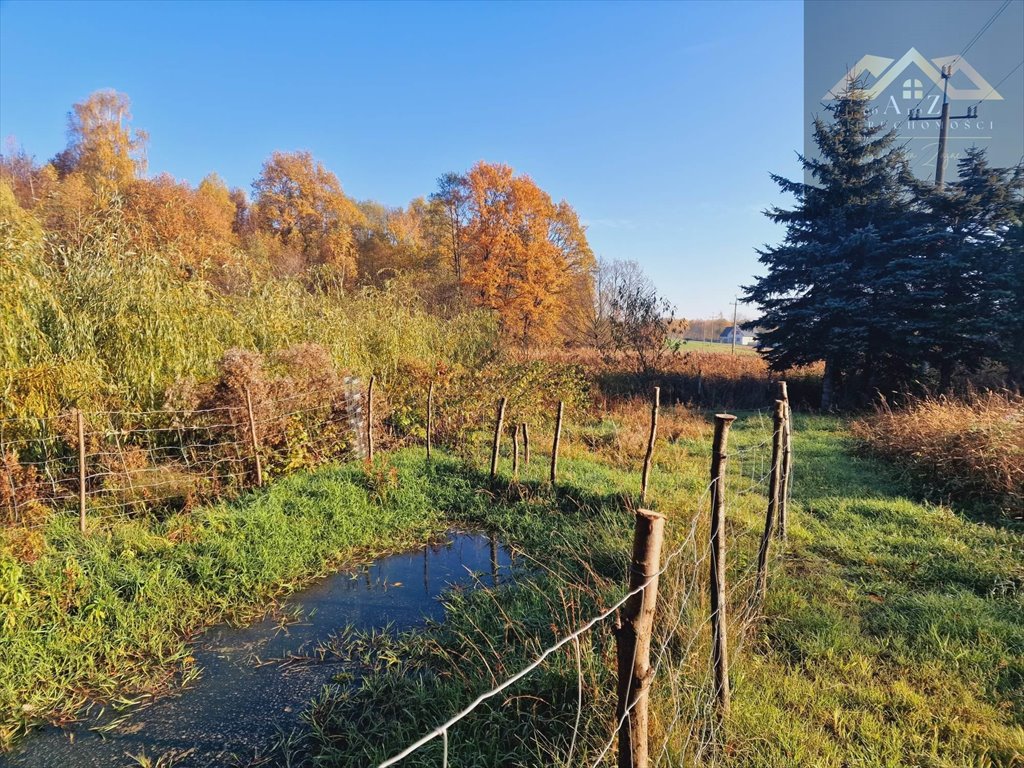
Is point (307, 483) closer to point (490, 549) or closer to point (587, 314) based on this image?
point (490, 549)

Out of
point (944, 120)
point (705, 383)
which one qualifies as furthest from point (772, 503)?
point (944, 120)

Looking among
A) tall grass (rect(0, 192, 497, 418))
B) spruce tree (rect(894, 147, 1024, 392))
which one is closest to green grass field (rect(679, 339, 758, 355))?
spruce tree (rect(894, 147, 1024, 392))

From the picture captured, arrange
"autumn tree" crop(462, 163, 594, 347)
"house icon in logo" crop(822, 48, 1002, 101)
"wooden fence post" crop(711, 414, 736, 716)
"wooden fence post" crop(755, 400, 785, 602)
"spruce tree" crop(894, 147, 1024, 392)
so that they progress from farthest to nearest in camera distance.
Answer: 1. "autumn tree" crop(462, 163, 594, 347)
2. "house icon in logo" crop(822, 48, 1002, 101)
3. "spruce tree" crop(894, 147, 1024, 392)
4. "wooden fence post" crop(755, 400, 785, 602)
5. "wooden fence post" crop(711, 414, 736, 716)

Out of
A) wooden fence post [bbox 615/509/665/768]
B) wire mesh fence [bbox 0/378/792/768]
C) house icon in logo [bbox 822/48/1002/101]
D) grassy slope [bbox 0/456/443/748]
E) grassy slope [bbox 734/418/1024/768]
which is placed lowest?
grassy slope [bbox 0/456/443/748]

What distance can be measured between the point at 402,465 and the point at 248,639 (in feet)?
9.59

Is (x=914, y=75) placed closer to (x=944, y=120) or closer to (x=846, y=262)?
(x=944, y=120)

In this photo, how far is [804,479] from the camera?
246 inches

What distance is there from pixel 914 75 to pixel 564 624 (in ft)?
60.2

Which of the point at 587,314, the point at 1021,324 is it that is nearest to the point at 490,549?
the point at 1021,324

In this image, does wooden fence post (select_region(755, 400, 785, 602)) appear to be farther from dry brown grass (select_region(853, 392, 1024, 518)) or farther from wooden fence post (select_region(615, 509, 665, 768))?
dry brown grass (select_region(853, 392, 1024, 518))

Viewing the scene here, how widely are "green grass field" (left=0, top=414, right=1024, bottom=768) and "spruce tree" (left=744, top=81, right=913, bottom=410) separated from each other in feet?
23.8

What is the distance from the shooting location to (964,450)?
579 cm

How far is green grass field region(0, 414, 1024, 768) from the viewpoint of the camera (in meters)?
2.22

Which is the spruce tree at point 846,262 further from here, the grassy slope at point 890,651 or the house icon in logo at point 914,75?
the grassy slope at point 890,651
